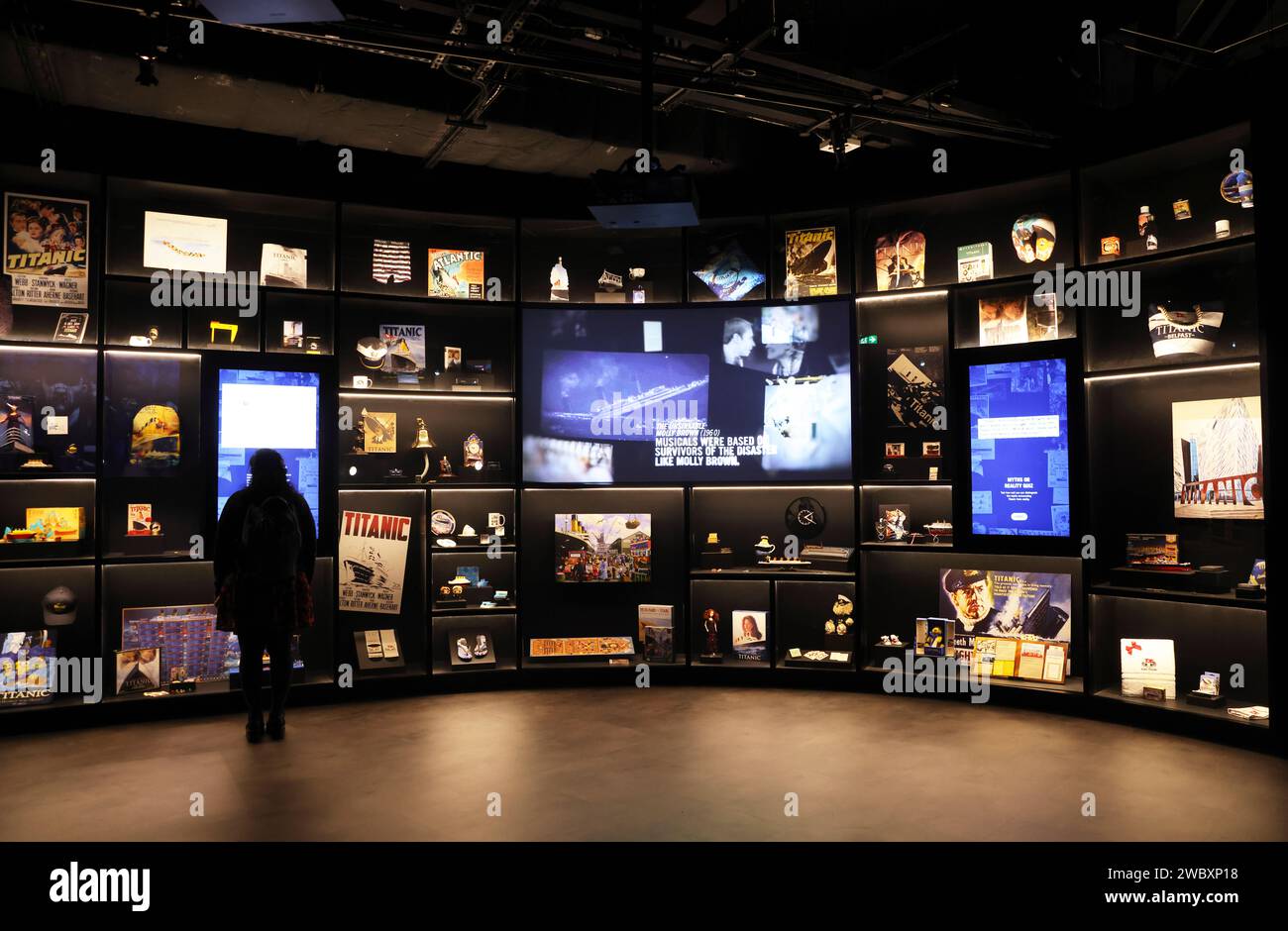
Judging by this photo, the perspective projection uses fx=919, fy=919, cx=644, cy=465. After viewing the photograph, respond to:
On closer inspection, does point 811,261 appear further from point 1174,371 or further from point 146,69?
point 146,69

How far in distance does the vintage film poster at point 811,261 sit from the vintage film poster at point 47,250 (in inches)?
181

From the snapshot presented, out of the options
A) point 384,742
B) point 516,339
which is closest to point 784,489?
point 516,339

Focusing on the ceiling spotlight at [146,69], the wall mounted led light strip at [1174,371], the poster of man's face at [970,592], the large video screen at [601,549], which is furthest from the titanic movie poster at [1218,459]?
the ceiling spotlight at [146,69]

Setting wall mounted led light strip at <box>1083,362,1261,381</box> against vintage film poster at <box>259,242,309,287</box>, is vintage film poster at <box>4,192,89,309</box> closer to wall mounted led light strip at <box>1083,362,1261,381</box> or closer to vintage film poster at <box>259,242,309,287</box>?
vintage film poster at <box>259,242,309,287</box>

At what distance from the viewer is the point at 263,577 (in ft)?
16.4

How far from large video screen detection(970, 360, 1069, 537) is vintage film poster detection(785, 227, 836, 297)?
125 cm

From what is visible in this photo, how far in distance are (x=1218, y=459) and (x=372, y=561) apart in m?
5.31

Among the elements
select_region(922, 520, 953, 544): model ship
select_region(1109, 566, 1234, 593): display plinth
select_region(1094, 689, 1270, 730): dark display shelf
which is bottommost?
select_region(1094, 689, 1270, 730): dark display shelf

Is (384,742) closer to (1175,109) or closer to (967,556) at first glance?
(967,556)

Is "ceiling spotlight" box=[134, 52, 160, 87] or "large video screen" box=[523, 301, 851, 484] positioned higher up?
"ceiling spotlight" box=[134, 52, 160, 87]

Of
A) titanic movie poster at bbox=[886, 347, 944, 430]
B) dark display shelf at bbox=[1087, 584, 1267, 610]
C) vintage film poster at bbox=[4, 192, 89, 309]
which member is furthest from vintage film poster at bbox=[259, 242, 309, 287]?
dark display shelf at bbox=[1087, 584, 1267, 610]

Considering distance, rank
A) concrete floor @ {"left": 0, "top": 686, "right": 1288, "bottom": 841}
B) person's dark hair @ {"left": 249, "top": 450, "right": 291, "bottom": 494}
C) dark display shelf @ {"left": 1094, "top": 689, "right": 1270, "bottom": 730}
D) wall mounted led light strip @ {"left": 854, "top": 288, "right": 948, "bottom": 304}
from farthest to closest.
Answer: wall mounted led light strip @ {"left": 854, "top": 288, "right": 948, "bottom": 304} → person's dark hair @ {"left": 249, "top": 450, "right": 291, "bottom": 494} → dark display shelf @ {"left": 1094, "top": 689, "right": 1270, "bottom": 730} → concrete floor @ {"left": 0, "top": 686, "right": 1288, "bottom": 841}

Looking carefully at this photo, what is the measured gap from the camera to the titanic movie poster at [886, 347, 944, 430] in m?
6.33
